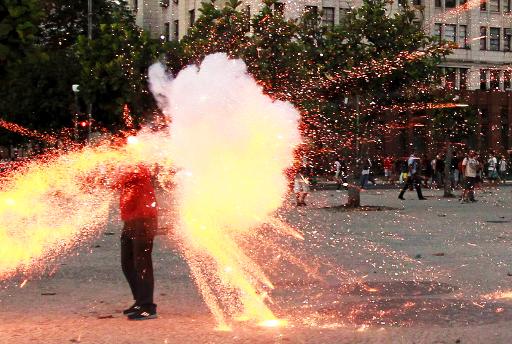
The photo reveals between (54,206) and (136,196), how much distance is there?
62.9 feet

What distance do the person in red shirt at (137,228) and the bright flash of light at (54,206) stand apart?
0.22 meters

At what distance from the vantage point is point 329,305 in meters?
8.95

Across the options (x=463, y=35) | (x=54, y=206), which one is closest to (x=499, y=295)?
(x=54, y=206)

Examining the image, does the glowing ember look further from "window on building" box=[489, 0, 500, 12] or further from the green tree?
"window on building" box=[489, 0, 500, 12]

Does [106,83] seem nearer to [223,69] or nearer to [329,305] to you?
[223,69]

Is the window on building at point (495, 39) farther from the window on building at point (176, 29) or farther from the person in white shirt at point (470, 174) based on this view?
the person in white shirt at point (470, 174)

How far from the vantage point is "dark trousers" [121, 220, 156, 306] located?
8500 millimetres

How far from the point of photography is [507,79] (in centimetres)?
6781

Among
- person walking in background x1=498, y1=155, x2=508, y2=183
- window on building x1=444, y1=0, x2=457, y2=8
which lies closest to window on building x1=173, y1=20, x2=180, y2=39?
window on building x1=444, y1=0, x2=457, y2=8

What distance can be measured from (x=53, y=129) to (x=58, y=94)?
2.25 meters

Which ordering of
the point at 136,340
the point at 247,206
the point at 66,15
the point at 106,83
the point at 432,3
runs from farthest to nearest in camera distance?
the point at 432,3 → the point at 66,15 → the point at 106,83 → the point at 247,206 → the point at 136,340

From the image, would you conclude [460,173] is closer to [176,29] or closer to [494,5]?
[176,29]

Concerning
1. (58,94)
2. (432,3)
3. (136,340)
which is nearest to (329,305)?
(136,340)

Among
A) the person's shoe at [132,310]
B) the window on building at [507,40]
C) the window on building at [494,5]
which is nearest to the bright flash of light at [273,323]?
the person's shoe at [132,310]
